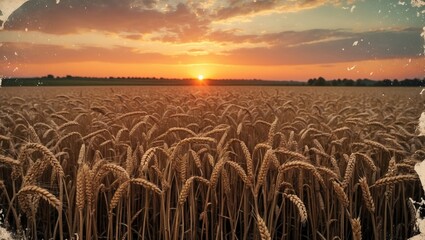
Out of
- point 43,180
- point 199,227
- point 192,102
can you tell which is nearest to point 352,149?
point 199,227

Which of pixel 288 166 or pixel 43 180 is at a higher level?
pixel 288 166

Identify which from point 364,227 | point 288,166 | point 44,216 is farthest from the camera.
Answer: point 364,227

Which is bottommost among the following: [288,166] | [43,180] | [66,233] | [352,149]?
[66,233]

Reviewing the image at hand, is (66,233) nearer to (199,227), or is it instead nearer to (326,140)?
(199,227)

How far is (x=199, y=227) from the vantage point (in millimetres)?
3119

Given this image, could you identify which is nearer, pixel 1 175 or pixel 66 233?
pixel 66 233

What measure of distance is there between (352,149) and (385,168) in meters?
0.41

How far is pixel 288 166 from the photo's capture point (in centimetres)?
187

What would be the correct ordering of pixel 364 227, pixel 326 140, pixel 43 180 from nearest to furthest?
1. pixel 364 227
2. pixel 43 180
3. pixel 326 140

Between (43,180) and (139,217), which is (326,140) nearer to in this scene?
(139,217)

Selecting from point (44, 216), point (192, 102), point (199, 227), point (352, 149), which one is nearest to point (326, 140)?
point (352, 149)

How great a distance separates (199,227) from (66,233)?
101 centimetres

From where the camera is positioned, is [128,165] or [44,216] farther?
[44,216]

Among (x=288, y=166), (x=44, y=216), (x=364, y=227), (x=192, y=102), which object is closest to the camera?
(x=288, y=166)
